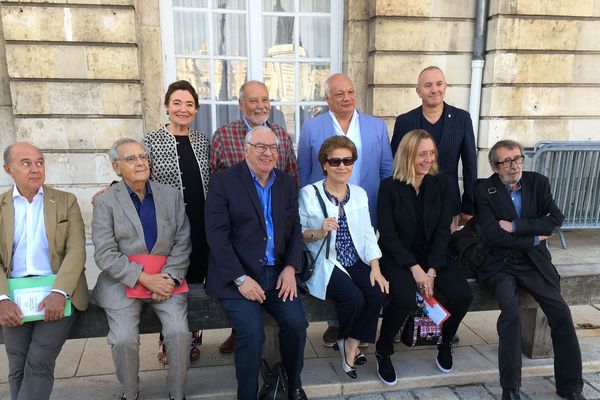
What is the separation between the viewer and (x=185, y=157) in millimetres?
3053

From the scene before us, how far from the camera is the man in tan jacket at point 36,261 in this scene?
8.02 ft

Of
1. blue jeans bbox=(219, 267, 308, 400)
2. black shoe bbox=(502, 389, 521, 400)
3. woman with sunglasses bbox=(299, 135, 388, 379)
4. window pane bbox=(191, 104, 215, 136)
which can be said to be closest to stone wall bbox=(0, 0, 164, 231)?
window pane bbox=(191, 104, 215, 136)

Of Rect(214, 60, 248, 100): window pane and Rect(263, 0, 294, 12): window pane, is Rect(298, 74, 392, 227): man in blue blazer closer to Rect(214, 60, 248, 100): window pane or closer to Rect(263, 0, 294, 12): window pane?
Rect(214, 60, 248, 100): window pane

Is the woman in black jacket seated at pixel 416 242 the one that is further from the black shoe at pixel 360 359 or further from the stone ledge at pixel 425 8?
the stone ledge at pixel 425 8

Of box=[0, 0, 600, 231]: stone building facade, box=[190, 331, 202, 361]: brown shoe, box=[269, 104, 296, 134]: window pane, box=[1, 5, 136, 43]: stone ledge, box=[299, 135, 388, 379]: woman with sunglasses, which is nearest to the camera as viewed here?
box=[299, 135, 388, 379]: woman with sunglasses

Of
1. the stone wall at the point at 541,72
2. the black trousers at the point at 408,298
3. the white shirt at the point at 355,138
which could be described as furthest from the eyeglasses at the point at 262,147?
the stone wall at the point at 541,72

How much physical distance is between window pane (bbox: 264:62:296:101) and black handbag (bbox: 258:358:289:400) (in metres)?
4.66

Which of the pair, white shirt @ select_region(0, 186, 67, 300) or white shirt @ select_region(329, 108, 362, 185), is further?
white shirt @ select_region(329, 108, 362, 185)

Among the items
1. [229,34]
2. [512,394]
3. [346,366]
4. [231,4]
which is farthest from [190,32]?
[512,394]

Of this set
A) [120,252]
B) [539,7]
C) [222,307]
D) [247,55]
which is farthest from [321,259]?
[539,7]

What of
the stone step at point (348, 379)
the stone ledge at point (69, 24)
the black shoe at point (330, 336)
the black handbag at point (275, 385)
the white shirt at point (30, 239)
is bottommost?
the stone step at point (348, 379)

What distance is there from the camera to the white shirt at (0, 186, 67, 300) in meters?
2.56

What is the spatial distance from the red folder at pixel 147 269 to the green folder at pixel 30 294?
1.18ft

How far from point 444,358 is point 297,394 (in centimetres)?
111
